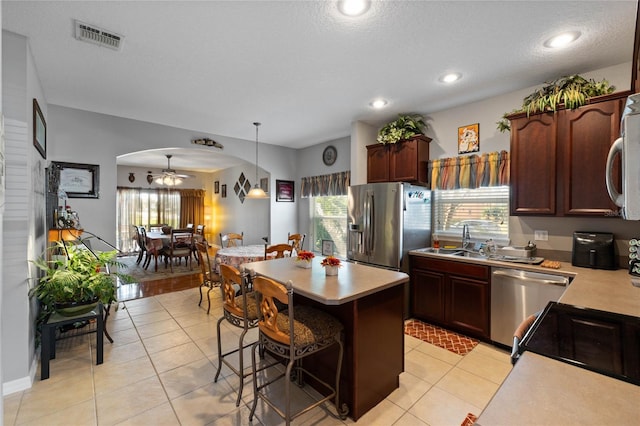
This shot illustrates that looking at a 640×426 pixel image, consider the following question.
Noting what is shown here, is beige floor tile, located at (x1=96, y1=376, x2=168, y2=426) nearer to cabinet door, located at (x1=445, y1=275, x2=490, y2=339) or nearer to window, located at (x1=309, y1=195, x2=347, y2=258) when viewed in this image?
cabinet door, located at (x1=445, y1=275, x2=490, y2=339)

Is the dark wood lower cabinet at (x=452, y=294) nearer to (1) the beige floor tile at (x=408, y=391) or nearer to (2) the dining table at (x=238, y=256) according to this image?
(1) the beige floor tile at (x=408, y=391)

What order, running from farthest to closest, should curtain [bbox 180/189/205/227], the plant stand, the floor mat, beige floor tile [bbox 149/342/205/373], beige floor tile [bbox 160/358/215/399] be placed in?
curtain [bbox 180/189/205/227] → the floor mat → beige floor tile [bbox 149/342/205/373] → the plant stand → beige floor tile [bbox 160/358/215/399]

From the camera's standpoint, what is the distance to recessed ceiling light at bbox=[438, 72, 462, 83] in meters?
2.82

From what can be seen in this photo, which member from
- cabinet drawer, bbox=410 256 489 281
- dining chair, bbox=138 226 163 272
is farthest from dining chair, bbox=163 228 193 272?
cabinet drawer, bbox=410 256 489 281

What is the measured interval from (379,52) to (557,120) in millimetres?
1800

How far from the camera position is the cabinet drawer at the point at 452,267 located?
2.95 meters

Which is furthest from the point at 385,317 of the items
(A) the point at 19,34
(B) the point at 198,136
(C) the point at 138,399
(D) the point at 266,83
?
(B) the point at 198,136

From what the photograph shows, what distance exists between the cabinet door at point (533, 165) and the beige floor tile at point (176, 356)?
3.52 metres

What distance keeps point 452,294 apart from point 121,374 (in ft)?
10.7

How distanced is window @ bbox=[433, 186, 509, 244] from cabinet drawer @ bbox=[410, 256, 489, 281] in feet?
2.07

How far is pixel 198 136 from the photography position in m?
4.89

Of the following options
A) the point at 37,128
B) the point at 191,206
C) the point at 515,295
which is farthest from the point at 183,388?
the point at 191,206

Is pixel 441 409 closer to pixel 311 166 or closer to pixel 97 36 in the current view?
pixel 97 36

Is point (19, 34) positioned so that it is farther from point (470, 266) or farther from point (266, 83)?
point (470, 266)
